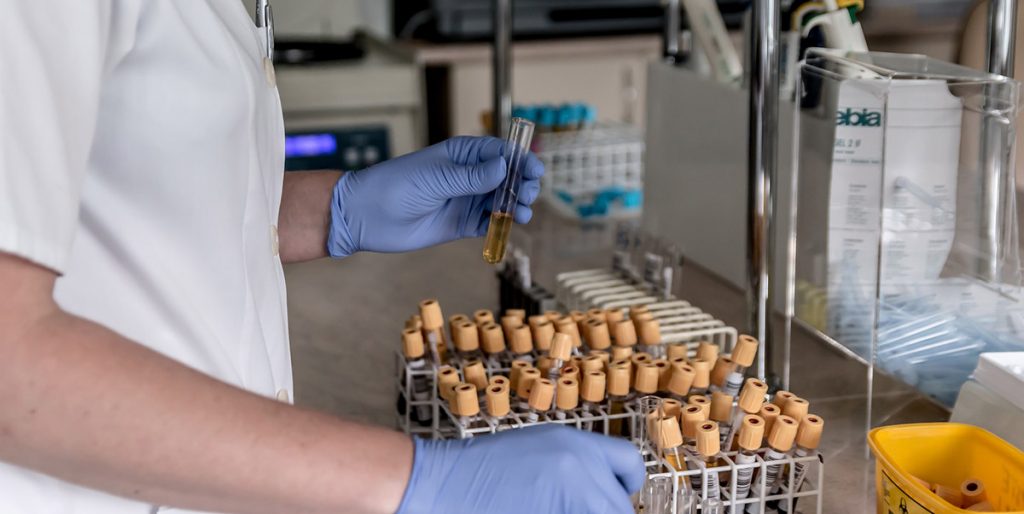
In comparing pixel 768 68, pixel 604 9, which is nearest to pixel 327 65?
pixel 604 9

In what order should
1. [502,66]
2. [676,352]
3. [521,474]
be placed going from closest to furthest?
1. [521,474]
2. [676,352]
3. [502,66]

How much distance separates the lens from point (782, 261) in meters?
1.55

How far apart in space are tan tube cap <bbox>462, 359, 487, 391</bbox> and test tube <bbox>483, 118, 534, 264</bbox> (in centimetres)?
12

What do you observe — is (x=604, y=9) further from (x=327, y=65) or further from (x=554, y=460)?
(x=554, y=460)

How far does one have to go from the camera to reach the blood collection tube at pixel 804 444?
3.08 feet

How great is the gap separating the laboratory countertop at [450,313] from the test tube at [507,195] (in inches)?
11.2

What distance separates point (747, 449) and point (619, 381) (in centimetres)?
17

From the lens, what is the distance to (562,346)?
42.3 inches

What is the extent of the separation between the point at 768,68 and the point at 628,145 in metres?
0.94

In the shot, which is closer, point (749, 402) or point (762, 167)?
point (749, 402)

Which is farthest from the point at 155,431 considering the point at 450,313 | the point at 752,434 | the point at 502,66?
the point at 502,66

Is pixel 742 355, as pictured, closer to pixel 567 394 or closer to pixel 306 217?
pixel 567 394

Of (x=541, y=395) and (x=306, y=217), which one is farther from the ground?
(x=306, y=217)

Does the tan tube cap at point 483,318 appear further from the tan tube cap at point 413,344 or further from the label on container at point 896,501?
the label on container at point 896,501
